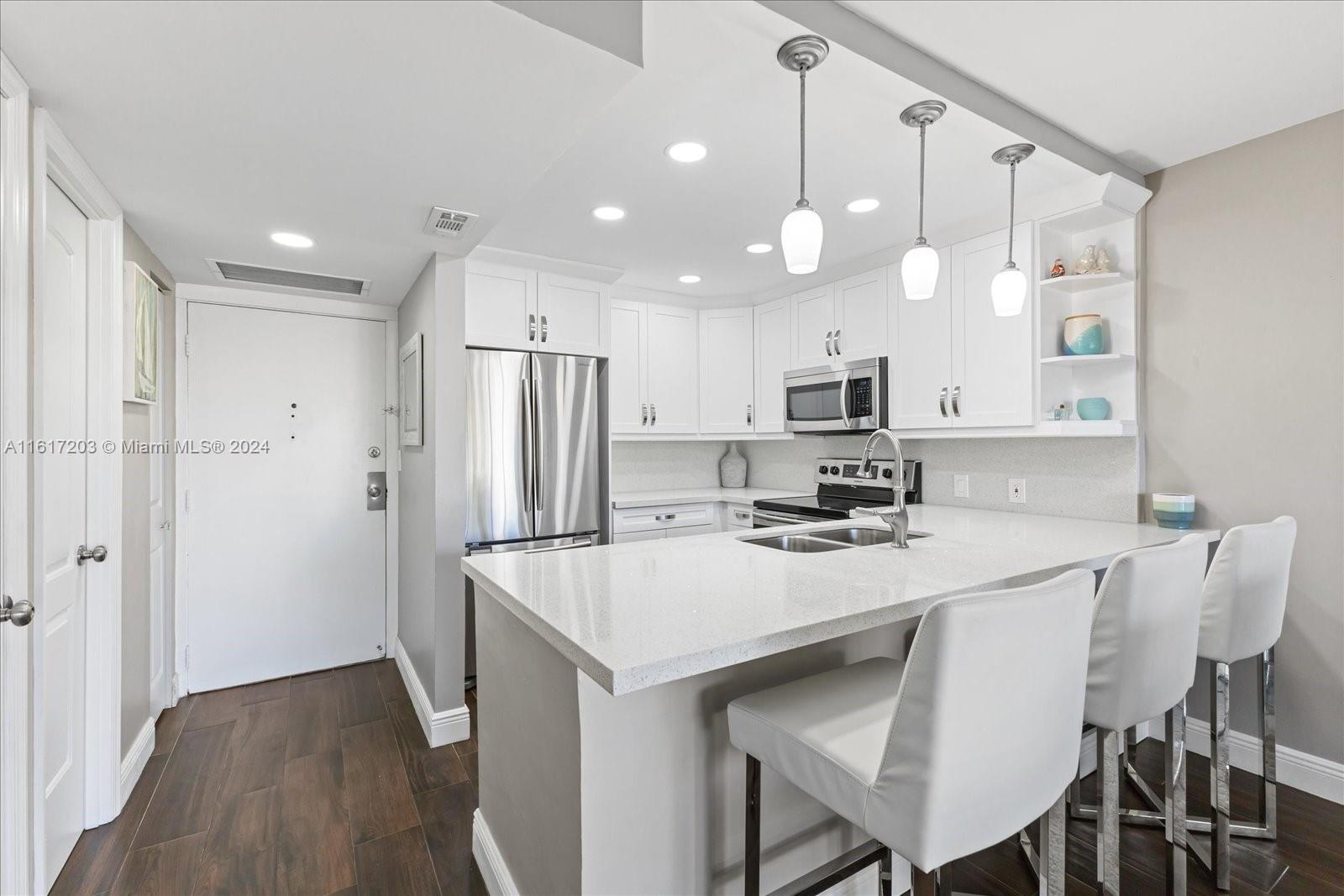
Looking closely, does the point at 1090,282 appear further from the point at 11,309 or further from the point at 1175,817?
the point at 11,309

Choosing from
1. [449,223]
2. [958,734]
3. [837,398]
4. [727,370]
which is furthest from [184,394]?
[958,734]

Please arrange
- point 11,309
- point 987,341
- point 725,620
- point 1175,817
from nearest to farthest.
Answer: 1. point 725,620
2. point 11,309
3. point 1175,817
4. point 987,341

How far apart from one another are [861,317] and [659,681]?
9.55ft

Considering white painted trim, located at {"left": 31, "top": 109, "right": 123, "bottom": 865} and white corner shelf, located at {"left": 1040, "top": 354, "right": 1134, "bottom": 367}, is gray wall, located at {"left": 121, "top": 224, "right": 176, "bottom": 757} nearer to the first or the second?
white painted trim, located at {"left": 31, "top": 109, "right": 123, "bottom": 865}

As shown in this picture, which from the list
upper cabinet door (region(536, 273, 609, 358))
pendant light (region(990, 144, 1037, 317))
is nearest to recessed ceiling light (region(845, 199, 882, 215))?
pendant light (region(990, 144, 1037, 317))

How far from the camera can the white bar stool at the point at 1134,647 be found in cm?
141

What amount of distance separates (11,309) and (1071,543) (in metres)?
3.04

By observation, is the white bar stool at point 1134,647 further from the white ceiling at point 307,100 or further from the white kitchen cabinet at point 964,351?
the white ceiling at point 307,100

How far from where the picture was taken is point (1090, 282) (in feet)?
8.60

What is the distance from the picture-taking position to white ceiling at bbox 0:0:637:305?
122cm

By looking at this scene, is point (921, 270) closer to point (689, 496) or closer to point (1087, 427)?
point (1087, 427)

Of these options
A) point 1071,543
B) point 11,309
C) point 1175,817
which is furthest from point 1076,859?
point 11,309

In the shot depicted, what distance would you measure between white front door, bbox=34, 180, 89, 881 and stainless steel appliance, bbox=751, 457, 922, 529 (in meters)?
2.73

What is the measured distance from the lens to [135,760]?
Answer: 2320mm
